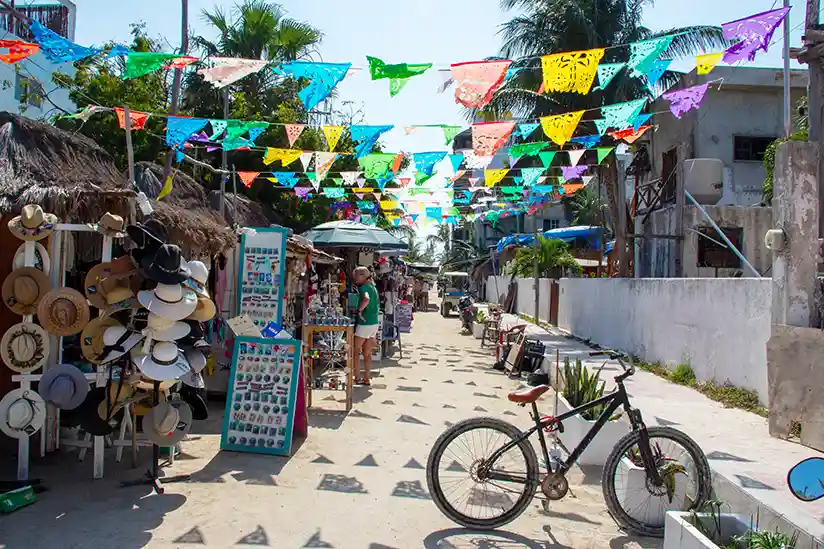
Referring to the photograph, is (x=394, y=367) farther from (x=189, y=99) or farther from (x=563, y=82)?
(x=189, y=99)

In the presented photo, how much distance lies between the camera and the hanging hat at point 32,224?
4.90 meters

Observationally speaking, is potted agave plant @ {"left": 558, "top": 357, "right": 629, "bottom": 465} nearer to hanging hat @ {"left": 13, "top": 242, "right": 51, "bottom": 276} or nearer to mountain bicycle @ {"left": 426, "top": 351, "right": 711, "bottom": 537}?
mountain bicycle @ {"left": 426, "top": 351, "right": 711, "bottom": 537}

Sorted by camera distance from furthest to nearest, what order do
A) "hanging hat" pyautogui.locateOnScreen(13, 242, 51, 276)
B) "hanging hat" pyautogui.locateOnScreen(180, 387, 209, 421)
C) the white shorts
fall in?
the white shorts
"hanging hat" pyautogui.locateOnScreen(180, 387, 209, 421)
"hanging hat" pyautogui.locateOnScreen(13, 242, 51, 276)

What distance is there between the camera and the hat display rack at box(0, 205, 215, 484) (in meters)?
4.88

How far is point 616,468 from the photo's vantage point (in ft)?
14.8

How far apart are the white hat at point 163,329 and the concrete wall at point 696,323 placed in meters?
6.75

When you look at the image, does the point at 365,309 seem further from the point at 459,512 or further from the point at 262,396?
the point at 459,512

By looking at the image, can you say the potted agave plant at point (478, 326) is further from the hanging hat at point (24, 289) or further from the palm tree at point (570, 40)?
the hanging hat at point (24, 289)

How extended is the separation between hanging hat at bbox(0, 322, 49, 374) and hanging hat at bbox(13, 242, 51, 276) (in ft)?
1.56

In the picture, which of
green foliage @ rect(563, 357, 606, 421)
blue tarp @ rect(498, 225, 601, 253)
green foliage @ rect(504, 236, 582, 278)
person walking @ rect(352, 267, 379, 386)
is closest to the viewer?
green foliage @ rect(563, 357, 606, 421)

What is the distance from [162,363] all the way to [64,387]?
78 centimetres

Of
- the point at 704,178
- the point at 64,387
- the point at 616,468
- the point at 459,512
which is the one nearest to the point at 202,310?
the point at 64,387

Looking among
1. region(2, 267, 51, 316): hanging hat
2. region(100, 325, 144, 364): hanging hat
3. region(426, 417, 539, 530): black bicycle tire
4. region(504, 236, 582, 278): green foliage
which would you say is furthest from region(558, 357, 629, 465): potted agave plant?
region(504, 236, 582, 278): green foliage

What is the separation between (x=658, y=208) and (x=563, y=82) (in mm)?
11518
